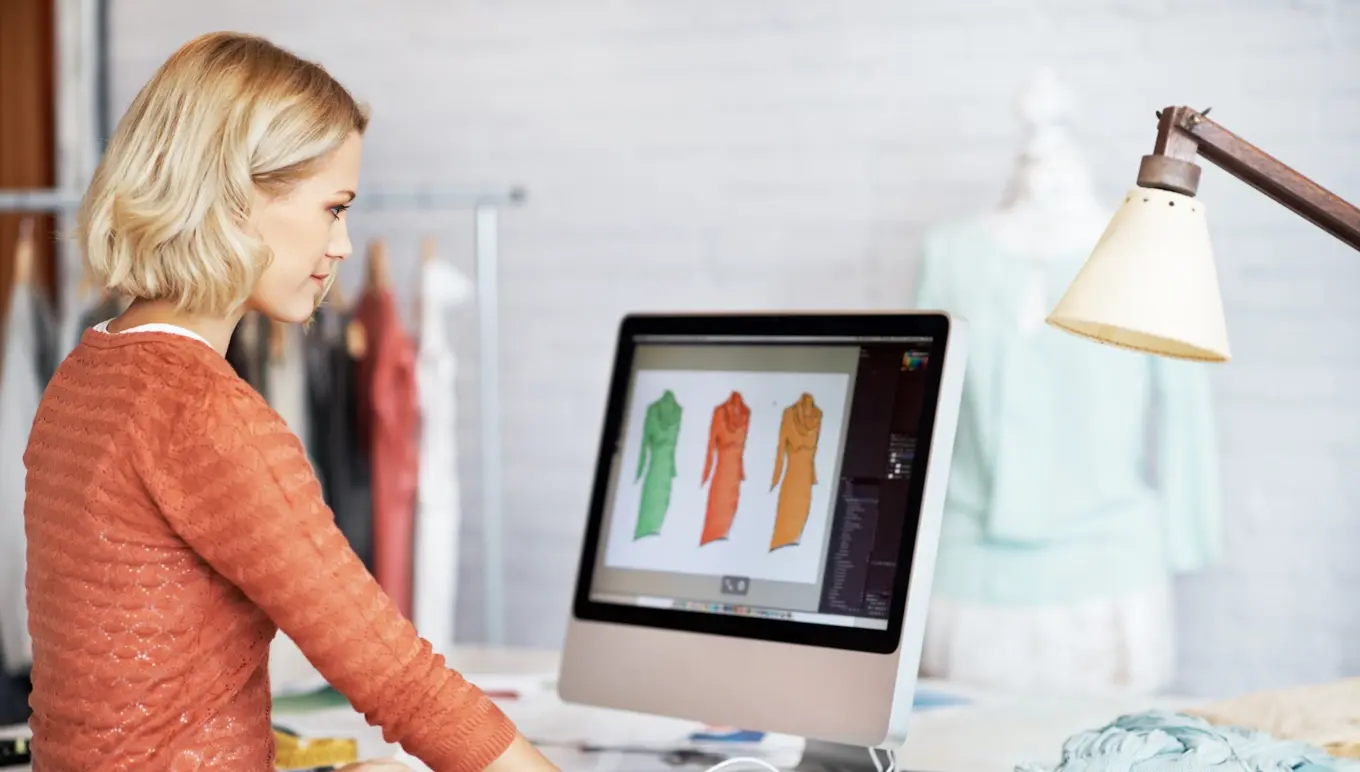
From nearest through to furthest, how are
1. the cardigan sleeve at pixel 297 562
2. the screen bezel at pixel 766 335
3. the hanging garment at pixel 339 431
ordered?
the cardigan sleeve at pixel 297 562, the screen bezel at pixel 766 335, the hanging garment at pixel 339 431

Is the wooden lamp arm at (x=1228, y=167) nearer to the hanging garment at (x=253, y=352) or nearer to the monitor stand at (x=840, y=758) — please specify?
the monitor stand at (x=840, y=758)

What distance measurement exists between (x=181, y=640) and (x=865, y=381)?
660 millimetres

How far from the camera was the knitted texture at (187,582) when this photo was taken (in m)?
0.98

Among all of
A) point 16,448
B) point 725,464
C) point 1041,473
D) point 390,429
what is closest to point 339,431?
point 390,429

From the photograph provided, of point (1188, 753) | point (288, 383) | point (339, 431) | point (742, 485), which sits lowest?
point (339, 431)

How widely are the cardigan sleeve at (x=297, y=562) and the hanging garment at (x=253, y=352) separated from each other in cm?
183

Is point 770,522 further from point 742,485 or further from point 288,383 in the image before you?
point 288,383

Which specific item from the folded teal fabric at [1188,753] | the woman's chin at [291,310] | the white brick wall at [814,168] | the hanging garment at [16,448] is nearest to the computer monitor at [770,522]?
the folded teal fabric at [1188,753]

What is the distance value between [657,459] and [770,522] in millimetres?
154

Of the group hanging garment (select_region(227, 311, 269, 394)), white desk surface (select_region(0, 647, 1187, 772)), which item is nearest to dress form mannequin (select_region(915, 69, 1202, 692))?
white desk surface (select_region(0, 647, 1187, 772))

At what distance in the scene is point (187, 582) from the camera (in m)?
1.02

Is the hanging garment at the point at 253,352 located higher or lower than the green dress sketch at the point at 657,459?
lower

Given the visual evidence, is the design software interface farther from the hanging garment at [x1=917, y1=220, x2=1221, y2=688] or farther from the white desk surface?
the hanging garment at [x1=917, y1=220, x2=1221, y2=688]

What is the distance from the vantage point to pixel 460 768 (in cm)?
102
